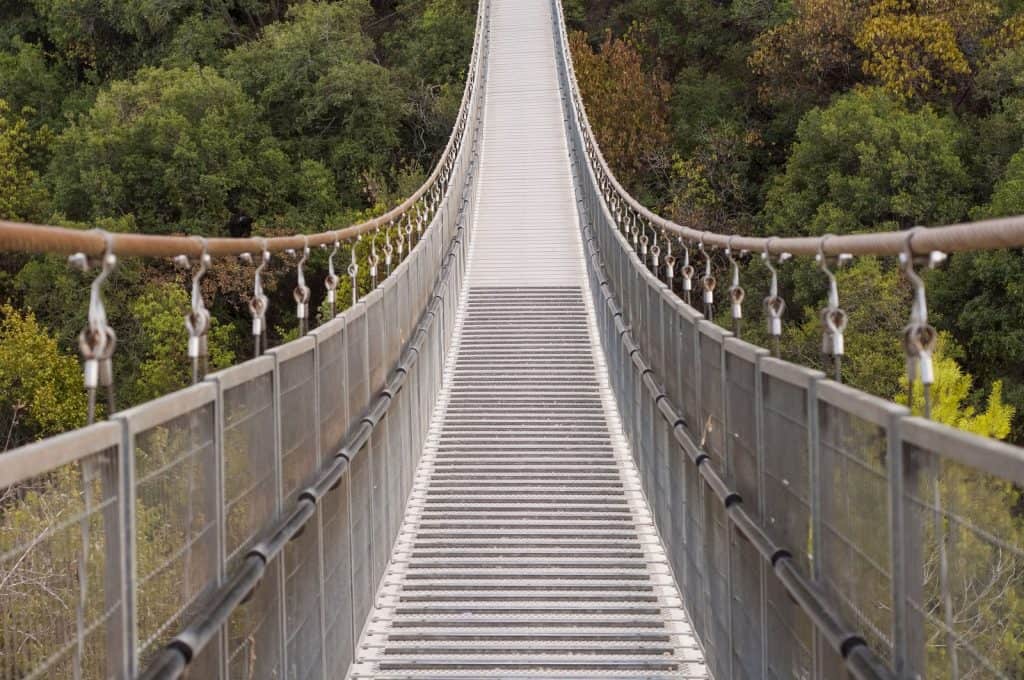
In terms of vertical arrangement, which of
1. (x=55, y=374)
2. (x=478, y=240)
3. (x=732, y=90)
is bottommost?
(x=55, y=374)

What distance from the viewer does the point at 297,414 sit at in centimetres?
462

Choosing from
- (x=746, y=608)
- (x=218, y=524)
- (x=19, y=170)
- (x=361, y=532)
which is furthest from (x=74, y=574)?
(x=19, y=170)

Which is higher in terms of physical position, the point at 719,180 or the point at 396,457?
the point at 719,180

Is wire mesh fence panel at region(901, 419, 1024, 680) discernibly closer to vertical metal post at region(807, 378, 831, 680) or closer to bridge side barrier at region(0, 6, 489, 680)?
vertical metal post at region(807, 378, 831, 680)

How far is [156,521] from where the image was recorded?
2990 millimetres

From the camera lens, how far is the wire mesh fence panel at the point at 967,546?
211 centimetres

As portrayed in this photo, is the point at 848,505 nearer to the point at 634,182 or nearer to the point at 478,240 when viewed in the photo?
the point at 478,240

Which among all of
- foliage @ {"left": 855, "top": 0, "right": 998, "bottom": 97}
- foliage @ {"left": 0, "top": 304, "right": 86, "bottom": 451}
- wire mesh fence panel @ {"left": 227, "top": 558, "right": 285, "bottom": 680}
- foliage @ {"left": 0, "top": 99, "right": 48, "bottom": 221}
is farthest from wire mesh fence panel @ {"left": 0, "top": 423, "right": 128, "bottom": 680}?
foliage @ {"left": 0, "top": 99, "right": 48, "bottom": 221}

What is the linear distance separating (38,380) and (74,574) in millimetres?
24428

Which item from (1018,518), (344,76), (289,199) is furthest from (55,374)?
(1018,518)

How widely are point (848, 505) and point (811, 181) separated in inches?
847

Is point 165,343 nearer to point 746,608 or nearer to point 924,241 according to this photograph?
point 746,608

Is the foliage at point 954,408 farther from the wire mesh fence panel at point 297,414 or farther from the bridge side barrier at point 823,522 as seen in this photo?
the wire mesh fence panel at point 297,414

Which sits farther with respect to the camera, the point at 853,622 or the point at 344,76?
the point at 344,76
